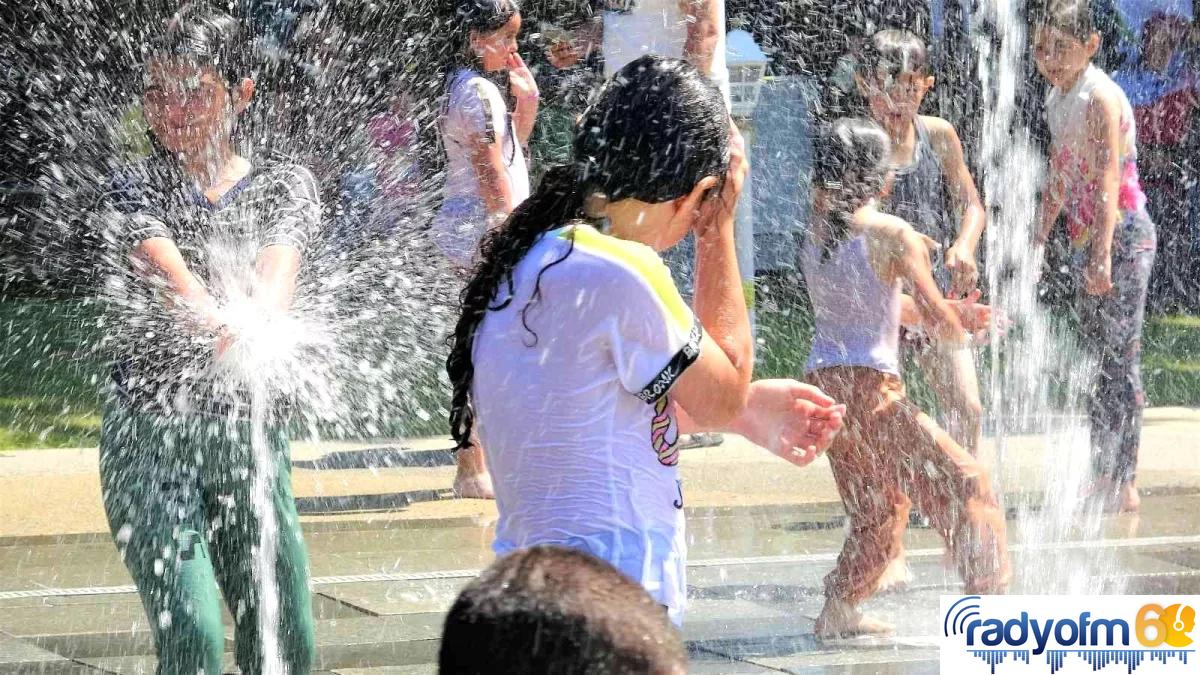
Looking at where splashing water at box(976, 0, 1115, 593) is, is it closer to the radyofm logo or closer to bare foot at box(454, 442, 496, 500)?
the radyofm logo

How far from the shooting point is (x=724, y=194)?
3.19 m

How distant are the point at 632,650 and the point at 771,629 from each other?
409 centimetres

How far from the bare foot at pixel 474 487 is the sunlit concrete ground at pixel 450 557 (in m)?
0.07

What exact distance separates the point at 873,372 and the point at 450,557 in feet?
7.18

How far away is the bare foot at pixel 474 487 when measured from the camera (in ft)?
26.1

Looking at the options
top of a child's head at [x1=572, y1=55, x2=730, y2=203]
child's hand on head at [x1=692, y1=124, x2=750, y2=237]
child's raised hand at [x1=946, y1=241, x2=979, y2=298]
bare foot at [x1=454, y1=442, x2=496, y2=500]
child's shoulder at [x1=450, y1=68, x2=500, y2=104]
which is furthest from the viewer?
bare foot at [x1=454, y1=442, x2=496, y2=500]

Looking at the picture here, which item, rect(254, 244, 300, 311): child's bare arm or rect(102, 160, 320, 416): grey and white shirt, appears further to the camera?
rect(254, 244, 300, 311): child's bare arm

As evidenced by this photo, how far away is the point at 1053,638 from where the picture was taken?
509 centimetres

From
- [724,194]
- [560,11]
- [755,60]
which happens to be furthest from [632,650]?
[755,60]

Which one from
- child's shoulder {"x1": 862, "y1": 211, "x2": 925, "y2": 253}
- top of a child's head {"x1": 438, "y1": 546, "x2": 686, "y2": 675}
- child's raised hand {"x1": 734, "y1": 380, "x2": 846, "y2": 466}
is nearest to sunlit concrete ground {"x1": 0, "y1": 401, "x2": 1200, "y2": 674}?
child's shoulder {"x1": 862, "y1": 211, "x2": 925, "y2": 253}

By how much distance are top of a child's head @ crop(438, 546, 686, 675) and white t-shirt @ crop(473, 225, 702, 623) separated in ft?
3.35

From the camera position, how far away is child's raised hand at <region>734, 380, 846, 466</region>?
3.27 meters

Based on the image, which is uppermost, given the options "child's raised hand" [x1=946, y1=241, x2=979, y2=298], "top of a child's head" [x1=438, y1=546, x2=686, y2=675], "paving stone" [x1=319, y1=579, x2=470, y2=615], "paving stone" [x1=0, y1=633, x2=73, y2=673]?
"top of a child's head" [x1=438, y1=546, x2=686, y2=675]

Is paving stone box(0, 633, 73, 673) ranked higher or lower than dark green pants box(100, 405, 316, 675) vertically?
lower
